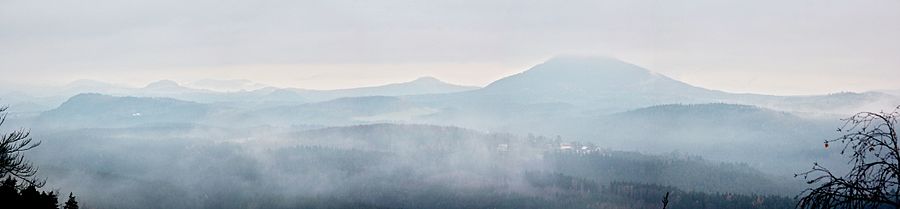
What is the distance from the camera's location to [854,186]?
1003 cm

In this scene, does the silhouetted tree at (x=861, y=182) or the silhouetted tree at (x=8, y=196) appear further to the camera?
the silhouetted tree at (x=8, y=196)

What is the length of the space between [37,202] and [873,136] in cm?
4385

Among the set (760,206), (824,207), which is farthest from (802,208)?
(760,206)

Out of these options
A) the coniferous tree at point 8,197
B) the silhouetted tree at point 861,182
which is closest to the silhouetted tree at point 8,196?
the coniferous tree at point 8,197

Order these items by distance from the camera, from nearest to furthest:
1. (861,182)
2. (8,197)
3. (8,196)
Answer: (861,182), (8,197), (8,196)

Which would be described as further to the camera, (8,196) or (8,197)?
(8,196)

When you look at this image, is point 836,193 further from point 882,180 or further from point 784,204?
point 784,204

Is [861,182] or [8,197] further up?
[861,182]

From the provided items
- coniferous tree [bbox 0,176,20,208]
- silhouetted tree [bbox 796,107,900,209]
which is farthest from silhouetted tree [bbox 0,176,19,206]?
silhouetted tree [bbox 796,107,900,209]

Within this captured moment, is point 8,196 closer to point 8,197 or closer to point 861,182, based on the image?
point 8,197

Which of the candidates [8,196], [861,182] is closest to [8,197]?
[8,196]

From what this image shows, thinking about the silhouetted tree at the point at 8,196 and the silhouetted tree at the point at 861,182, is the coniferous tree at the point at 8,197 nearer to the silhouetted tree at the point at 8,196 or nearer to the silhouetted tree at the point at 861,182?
the silhouetted tree at the point at 8,196

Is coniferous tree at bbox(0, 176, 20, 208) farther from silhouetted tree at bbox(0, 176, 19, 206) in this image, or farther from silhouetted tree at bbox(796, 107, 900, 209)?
silhouetted tree at bbox(796, 107, 900, 209)

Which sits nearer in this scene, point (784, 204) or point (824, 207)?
point (824, 207)
